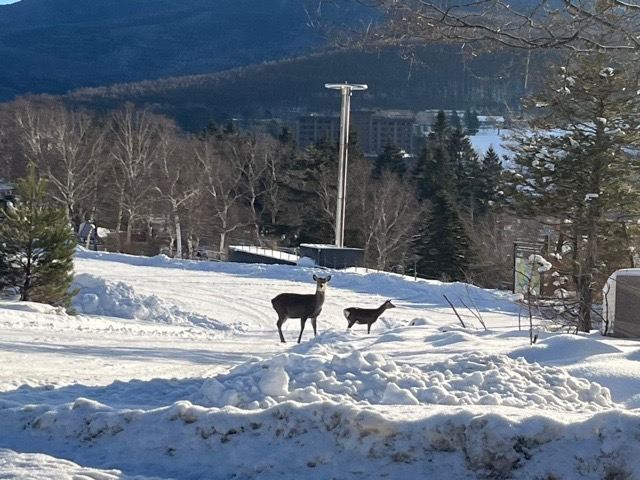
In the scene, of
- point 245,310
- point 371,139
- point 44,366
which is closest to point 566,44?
point 44,366

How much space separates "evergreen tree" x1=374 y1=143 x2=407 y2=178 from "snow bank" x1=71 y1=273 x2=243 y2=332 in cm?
4394

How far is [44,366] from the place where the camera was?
1165 cm

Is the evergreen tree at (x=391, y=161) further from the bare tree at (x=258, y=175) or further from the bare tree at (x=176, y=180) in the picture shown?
the bare tree at (x=176, y=180)

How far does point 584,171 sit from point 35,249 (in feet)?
46.3

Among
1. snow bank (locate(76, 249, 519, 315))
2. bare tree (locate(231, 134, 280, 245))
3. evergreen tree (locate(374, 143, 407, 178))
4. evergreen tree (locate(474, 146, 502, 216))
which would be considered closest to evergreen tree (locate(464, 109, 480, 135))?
evergreen tree (locate(374, 143, 407, 178))

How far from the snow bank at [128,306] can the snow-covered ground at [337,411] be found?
8980mm

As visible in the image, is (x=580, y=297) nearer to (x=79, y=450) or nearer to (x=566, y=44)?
(x=566, y=44)

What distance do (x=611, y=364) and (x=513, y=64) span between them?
10.5 ft

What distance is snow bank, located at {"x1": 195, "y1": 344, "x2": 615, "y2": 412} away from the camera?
776 centimetres

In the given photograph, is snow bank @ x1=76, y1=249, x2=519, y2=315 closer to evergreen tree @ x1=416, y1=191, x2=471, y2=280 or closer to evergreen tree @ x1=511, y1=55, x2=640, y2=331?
evergreen tree @ x1=511, y1=55, x2=640, y2=331

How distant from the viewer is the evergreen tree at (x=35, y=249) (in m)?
22.4

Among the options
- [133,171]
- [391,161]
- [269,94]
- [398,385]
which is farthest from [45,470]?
[269,94]

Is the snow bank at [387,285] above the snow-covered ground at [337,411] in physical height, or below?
below

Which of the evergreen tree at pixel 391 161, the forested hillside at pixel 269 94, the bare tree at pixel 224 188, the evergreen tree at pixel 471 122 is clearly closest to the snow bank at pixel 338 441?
the bare tree at pixel 224 188
